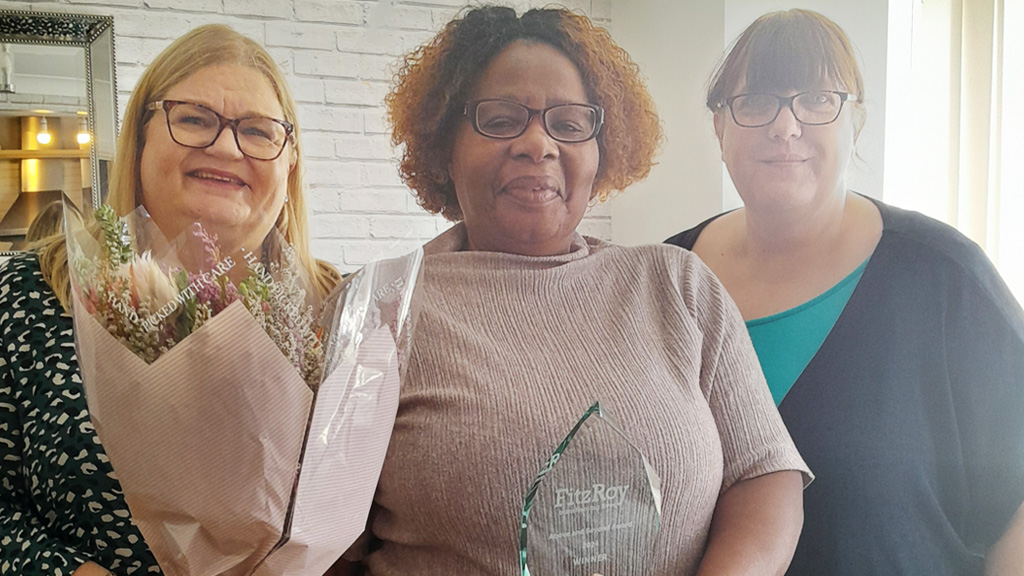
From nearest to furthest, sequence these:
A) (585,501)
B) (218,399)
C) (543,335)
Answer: (218,399), (585,501), (543,335)

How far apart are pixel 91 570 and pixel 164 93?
2.01 ft

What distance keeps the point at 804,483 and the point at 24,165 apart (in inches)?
51.5

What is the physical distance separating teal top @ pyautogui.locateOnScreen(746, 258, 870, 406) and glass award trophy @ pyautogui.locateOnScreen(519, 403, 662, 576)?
43 centimetres

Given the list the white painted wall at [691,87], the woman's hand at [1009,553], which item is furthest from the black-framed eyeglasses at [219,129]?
the woman's hand at [1009,553]

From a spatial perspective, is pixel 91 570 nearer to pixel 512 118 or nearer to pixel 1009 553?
pixel 512 118

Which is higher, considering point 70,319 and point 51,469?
point 70,319

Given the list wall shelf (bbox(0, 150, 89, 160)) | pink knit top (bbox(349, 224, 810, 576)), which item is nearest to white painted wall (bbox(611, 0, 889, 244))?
pink knit top (bbox(349, 224, 810, 576))

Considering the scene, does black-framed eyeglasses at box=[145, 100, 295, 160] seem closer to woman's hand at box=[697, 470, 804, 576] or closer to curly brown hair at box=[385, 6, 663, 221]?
curly brown hair at box=[385, 6, 663, 221]

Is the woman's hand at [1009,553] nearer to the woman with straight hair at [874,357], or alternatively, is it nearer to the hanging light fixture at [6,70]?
the woman with straight hair at [874,357]

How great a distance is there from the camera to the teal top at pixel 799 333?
1.21 m

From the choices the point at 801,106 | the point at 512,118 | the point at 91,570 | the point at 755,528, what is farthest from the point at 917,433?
the point at 91,570

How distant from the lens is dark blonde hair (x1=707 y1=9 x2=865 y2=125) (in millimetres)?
1251

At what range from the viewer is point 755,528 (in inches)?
40.9

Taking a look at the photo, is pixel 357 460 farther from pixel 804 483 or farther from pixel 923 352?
pixel 923 352
